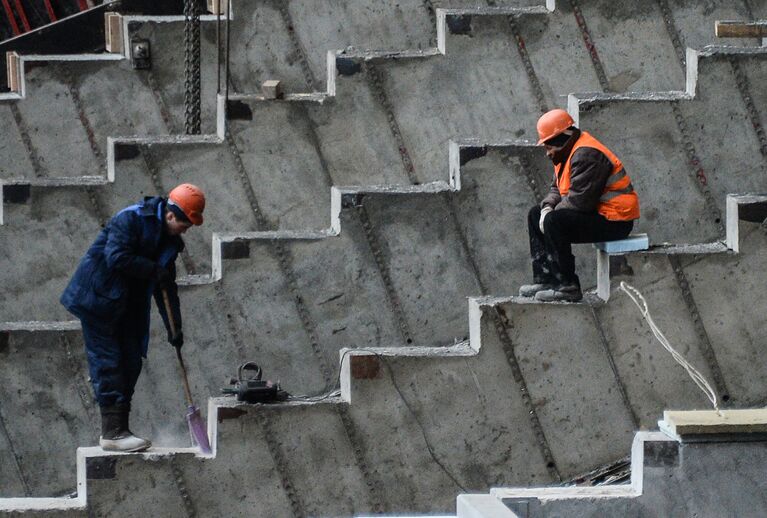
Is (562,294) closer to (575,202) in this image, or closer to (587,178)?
(575,202)

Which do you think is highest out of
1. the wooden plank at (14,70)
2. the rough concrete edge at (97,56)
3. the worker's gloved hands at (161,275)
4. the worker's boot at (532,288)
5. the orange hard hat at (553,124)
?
the orange hard hat at (553,124)

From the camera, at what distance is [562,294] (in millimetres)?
13062

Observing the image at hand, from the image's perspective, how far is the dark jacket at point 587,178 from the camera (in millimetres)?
12781

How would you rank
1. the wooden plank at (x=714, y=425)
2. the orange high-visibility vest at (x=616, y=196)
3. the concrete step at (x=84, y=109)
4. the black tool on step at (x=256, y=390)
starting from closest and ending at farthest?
the wooden plank at (x=714, y=425), the orange high-visibility vest at (x=616, y=196), the black tool on step at (x=256, y=390), the concrete step at (x=84, y=109)

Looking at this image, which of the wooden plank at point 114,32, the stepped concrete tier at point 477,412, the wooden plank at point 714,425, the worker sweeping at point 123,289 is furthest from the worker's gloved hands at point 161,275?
the wooden plank at point 114,32

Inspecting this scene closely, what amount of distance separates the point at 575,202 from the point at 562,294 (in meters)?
0.63

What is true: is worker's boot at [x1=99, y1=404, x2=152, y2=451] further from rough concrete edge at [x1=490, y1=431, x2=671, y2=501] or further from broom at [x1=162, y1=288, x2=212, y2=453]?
rough concrete edge at [x1=490, y1=431, x2=671, y2=501]

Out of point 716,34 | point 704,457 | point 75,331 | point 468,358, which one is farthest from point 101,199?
point 704,457

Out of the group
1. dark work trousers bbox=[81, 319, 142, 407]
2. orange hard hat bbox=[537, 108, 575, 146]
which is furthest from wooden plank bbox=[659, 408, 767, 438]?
dark work trousers bbox=[81, 319, 142, 407]

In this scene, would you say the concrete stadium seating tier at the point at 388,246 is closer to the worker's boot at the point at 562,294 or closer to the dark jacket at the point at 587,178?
the worker's boot at the point at 562,294

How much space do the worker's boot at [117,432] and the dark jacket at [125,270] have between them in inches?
16.3

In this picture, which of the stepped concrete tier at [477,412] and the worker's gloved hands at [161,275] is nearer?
the worker's gloved hands at [161,275]

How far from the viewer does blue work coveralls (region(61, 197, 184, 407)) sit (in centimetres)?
1284

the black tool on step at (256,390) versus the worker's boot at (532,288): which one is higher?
the worker's boot at (532,288)
